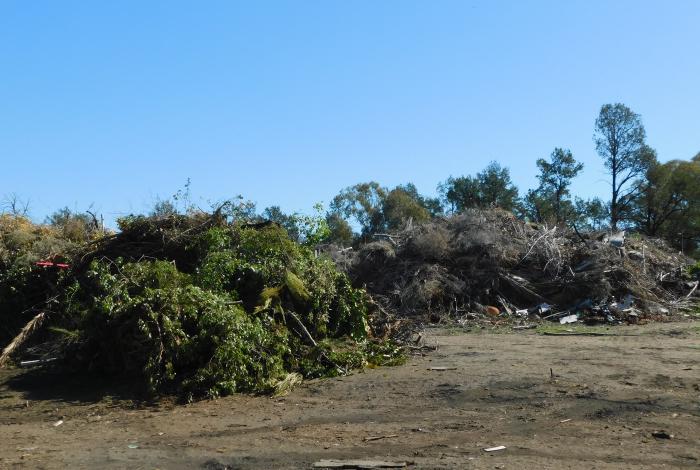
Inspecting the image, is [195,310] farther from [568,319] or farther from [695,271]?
[695,271]

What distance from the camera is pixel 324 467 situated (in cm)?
521

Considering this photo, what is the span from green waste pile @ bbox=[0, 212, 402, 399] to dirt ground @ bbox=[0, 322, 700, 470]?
37 centimetres

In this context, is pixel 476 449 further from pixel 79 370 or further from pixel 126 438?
pixel 79 370

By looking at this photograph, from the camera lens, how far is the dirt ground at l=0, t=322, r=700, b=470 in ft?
18.0

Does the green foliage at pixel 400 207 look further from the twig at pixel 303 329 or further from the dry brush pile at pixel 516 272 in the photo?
the twig at pixel 303 329

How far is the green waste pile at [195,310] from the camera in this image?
8.06m

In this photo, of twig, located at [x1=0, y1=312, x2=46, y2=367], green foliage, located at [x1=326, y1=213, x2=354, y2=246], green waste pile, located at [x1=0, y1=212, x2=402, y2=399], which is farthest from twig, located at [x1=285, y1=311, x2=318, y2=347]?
green foliage, located at [x1=326, y1=213, x2=354, y2=246]

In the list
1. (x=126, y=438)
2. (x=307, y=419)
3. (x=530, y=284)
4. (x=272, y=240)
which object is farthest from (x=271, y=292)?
(x=530, y=284)

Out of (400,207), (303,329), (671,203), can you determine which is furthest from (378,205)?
(303,329)

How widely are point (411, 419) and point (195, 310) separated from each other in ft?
10.3

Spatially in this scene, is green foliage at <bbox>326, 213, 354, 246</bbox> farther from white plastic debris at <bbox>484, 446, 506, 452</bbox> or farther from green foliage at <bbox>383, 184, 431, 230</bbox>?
white plastic debris at <bbox>484, 446, 506, 452</bbox>

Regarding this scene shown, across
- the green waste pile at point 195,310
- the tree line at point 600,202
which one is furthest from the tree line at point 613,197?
the green waste pile at point 195,310

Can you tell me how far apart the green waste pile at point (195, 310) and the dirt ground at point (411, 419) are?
0.37m

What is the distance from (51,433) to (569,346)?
25.9ft
